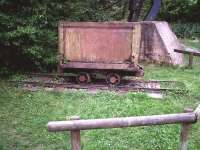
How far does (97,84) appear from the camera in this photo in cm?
1330

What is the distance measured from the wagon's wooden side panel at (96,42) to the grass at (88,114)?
5.34 feet

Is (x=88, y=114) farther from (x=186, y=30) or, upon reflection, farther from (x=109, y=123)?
(x=186, y=30)

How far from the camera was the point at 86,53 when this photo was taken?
43.5 feet

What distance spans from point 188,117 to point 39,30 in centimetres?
912

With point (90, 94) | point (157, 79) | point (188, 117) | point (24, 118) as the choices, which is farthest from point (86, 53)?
point (188, 117)

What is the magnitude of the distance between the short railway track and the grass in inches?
20.2

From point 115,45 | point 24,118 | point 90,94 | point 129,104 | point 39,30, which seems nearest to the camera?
point 24,118

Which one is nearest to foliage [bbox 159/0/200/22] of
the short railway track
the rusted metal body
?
the short railway track

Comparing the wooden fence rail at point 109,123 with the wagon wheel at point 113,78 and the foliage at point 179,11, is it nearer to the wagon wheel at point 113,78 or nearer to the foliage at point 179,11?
the wagon wheel at point 113,78

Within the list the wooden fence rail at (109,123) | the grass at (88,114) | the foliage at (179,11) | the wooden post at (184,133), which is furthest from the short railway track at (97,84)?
the foliage at (179,11)

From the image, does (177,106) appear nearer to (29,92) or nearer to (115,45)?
(115,45)

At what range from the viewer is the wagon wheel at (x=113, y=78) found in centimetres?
1326

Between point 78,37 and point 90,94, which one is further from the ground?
point 78,37

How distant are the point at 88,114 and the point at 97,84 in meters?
3.35
